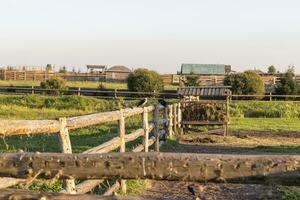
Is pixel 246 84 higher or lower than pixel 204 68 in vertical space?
lower

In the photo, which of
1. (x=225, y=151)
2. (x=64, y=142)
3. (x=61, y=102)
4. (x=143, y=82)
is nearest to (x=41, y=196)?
(x=64, y=142)

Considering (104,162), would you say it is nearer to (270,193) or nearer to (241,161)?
(241,161)

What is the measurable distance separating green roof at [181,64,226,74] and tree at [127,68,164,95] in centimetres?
2374

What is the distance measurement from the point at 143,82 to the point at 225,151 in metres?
27.0

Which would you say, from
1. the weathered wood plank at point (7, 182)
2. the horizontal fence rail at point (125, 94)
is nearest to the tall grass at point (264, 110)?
the horizontal fence rail at point (125, 94)

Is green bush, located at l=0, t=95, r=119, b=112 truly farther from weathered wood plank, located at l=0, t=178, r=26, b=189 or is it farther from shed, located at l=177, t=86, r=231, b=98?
weathered wood plank, located at l=0, t=178, r=26, b=189

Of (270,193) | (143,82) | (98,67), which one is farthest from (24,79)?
(270,193)

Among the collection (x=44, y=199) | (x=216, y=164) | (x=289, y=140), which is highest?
(x=216, y=164)

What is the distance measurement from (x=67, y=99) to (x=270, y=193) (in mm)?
28794

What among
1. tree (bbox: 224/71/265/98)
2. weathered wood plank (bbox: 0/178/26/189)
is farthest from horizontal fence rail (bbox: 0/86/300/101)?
weathered wood plank (bbox: 0/178/26/189)

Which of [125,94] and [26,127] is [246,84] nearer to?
[125,94]

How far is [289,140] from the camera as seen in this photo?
69.2ft

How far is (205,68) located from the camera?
230 feet

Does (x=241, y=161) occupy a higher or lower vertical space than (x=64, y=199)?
higher
